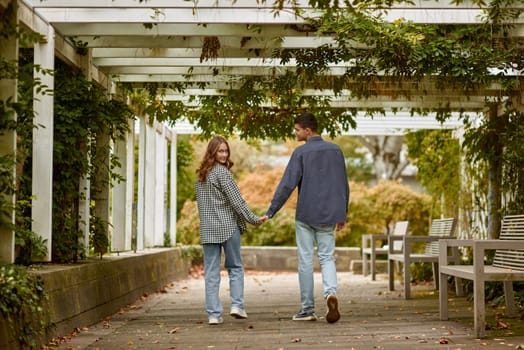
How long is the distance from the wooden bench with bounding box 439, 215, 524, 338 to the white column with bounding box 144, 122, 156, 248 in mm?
6663

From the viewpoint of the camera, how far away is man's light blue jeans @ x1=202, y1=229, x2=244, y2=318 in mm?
7492

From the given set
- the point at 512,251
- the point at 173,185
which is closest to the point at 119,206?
the point at 512,251

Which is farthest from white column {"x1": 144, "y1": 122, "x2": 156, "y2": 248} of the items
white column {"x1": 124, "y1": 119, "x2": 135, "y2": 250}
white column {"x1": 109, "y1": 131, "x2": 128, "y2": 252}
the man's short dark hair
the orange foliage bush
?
the orange foliage bush

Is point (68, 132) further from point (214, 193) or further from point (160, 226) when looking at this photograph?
point (160, 226)

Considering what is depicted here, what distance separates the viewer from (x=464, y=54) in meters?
8.63

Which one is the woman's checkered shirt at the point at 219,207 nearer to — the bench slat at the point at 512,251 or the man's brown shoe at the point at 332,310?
the man's brown shoe at the point at 332,310

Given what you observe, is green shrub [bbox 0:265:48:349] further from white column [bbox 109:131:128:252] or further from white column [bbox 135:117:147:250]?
white column [bbox 135:117:147:250]

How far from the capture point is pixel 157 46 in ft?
28.8

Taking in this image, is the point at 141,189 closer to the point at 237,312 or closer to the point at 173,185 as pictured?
the point at 173,185

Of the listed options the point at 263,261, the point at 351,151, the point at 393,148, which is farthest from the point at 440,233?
the point at 351,151

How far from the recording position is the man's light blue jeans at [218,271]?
7492 millimetres

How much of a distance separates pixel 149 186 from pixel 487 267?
7.51 metres

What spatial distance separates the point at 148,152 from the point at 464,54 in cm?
620

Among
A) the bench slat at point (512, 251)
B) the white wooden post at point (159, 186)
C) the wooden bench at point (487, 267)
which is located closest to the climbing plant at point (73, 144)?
the wooden bench at point (487, 267)
